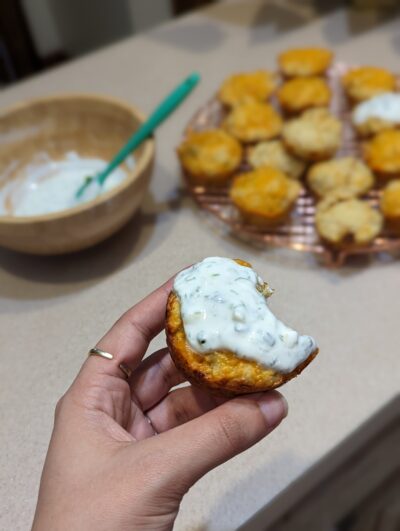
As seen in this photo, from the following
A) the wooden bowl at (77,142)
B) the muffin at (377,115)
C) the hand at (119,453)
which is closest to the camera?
the hand at (119,453)

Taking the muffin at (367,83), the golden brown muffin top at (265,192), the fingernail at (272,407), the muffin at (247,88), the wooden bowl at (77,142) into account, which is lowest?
the golden brown muffin top at (265,192)

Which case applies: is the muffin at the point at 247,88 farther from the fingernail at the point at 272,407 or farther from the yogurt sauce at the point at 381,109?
the fingernail at the point at 272,407

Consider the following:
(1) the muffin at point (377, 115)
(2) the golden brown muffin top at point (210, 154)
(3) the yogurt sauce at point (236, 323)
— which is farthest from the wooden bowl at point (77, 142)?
(1) the muffin at point (377, 115)

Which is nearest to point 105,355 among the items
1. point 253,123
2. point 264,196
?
point 264,196

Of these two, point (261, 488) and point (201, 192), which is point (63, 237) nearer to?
point (201, 192)

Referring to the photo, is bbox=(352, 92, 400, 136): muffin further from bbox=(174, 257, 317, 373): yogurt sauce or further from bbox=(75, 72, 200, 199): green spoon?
bbox=(174, 257, 317, 373): yogurt sauce

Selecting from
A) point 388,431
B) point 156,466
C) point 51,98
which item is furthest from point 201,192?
point 156,466

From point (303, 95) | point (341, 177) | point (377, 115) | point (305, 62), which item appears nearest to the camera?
point (341, 177)

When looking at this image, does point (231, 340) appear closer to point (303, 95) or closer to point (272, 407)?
point (272, 407)
